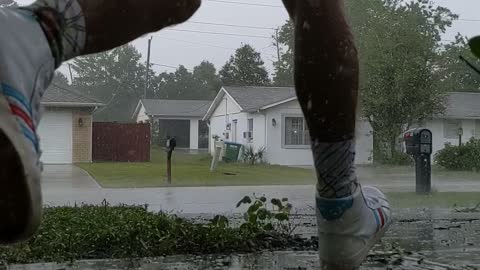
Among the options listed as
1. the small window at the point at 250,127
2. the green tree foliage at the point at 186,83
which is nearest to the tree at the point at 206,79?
the green tree foliage at the point at 186,83

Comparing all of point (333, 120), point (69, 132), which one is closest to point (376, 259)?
point (333, 120)

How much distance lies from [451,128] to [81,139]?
15228 mm

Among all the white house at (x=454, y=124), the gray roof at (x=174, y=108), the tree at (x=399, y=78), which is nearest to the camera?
the tree at (x=399, y=78)

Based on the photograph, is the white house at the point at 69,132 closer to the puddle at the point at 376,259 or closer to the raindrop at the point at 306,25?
the puddle at the point at 376,259

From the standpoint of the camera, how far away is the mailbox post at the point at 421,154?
11.1 metres

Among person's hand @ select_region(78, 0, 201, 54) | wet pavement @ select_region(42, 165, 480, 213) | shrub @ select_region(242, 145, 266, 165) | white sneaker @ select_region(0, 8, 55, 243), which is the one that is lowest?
wet pavement @ select_region(42, 165, 480, 213)

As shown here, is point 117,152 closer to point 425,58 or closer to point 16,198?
point 425,58

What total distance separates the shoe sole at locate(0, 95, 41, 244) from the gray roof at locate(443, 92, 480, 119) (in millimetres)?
28472

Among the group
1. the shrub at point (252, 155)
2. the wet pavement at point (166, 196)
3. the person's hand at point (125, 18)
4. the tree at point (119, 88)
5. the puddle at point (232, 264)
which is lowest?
the wet pavement at point (166, 196)

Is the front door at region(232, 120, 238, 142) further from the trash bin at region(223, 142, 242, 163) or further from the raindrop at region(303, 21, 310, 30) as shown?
the raindrop at region(303, 21, 310, 30)

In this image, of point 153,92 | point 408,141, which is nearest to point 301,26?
point 408,141

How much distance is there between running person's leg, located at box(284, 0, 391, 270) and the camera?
1.44 metres

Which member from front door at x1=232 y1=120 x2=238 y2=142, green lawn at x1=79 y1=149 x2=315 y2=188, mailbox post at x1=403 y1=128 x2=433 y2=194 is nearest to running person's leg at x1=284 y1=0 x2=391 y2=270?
green lawn at x1=79 y1=149 x2=315 y2=188

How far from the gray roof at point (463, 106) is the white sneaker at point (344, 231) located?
27.7 meters
